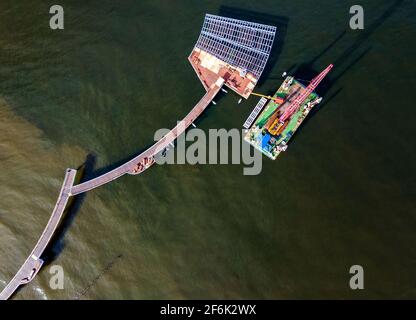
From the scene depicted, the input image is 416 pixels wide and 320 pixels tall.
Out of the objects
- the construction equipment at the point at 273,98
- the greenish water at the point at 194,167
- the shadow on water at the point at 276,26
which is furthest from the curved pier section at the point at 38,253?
the shadow on water at the point at 276,26

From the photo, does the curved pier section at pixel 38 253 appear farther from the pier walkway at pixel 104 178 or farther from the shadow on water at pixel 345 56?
the shadow on water at pixel 345 56

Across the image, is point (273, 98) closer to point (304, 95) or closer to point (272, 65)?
point (304, 95)

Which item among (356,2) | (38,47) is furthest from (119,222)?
(356,2)

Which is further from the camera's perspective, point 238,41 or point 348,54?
point 238,41

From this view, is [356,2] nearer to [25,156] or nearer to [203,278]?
[203,278]

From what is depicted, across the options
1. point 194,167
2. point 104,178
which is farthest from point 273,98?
point 104,178

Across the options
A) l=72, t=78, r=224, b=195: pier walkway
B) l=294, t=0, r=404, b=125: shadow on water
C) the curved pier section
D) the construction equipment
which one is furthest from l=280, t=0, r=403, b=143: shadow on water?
the curved pier section
